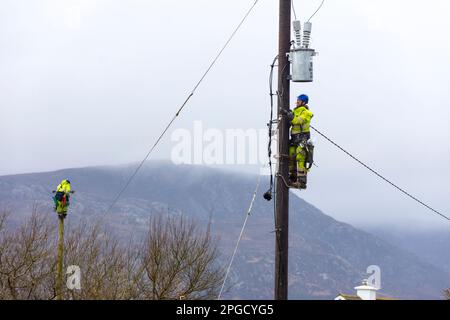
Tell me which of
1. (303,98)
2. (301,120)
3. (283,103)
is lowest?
(301,120)

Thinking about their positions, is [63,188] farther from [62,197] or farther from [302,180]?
[302,180]

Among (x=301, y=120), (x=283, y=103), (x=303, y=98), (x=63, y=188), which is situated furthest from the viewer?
(x=63, y=188)

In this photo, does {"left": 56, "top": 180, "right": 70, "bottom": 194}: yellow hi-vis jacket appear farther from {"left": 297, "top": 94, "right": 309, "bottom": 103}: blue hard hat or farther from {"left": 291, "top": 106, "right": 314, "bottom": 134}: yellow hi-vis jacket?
{"left": 291, "top": 106, "right": 314, "bottom": 134}: yellow hi-vis jacket

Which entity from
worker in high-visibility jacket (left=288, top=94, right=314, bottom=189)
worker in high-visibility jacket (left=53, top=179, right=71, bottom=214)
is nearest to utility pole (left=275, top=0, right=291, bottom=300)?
worker in high-visibility jacket (left=288, top=94, right=314, bottom=189)

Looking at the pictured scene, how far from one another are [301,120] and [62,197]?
2097cm

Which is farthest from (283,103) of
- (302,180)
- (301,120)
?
(302,180)

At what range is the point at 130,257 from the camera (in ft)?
275

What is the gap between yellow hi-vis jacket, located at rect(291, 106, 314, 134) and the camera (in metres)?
20.2

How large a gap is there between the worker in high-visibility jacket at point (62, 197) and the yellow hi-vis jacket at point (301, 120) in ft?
66.7

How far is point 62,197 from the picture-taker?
131 feet

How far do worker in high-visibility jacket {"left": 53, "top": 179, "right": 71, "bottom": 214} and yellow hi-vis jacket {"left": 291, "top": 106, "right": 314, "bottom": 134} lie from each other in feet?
66.7
